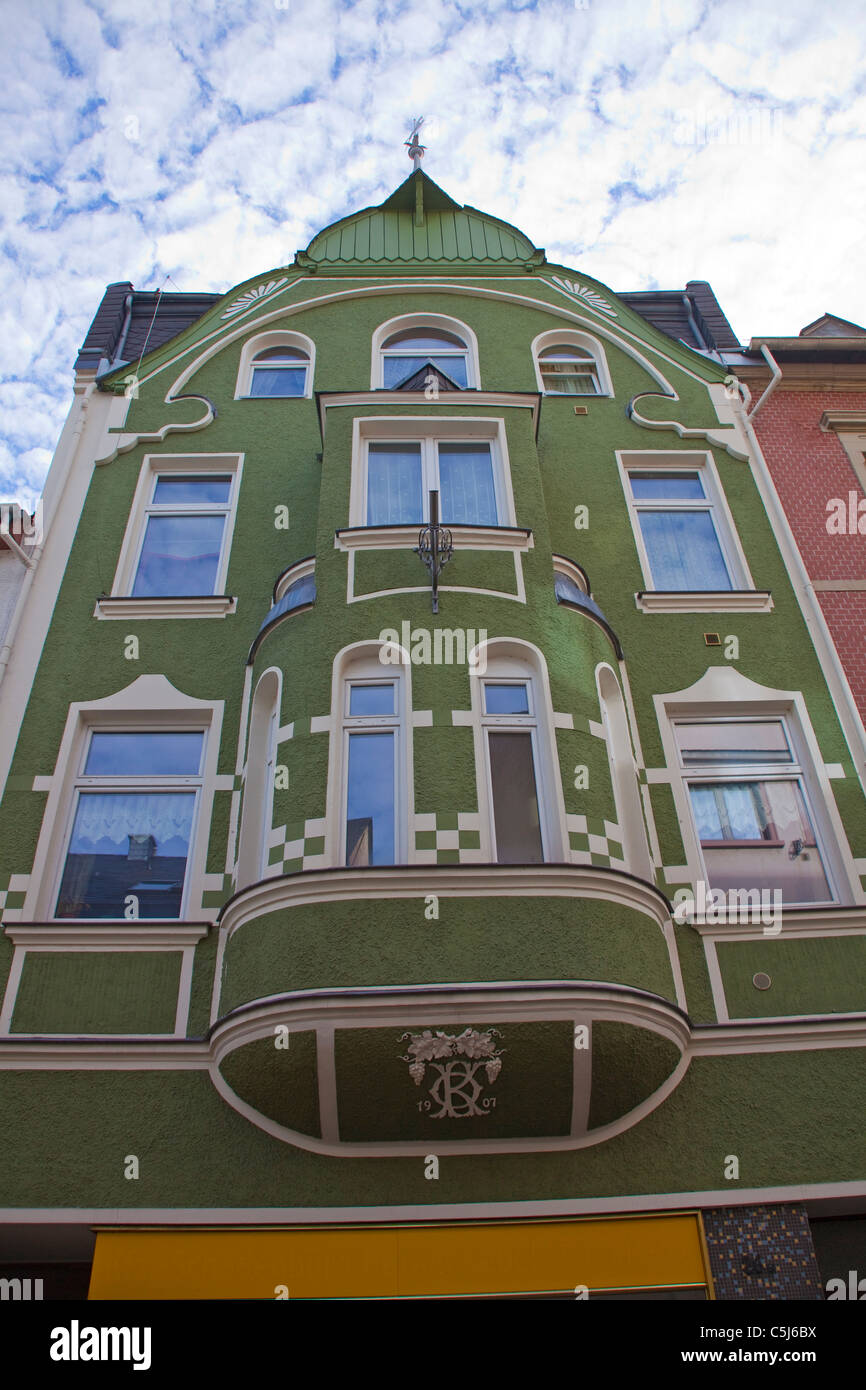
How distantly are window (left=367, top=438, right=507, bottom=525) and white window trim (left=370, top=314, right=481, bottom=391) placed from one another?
274cm

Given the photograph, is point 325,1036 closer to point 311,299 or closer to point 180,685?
point 180,685

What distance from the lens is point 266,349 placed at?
13312 mm

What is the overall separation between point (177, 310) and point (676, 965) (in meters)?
11.9

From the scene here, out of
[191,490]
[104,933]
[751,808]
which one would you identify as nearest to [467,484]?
[191,490]

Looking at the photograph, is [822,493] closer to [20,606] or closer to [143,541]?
[143,541]

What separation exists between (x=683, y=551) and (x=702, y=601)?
3.54ft

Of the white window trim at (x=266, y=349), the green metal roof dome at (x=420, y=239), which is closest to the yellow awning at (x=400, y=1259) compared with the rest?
the white window trim at (x=266, y=349)

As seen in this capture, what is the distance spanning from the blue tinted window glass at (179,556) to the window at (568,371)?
4.75m

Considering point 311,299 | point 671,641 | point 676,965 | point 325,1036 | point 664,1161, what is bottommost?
point 664,1161

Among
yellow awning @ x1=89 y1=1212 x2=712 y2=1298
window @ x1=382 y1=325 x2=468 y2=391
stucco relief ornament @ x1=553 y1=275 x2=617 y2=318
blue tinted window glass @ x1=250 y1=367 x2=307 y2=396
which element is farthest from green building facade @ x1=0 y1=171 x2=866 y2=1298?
stucco relief ornament @ x1=553 y1=275 x2=617 y2=318

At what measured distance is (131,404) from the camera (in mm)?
12156

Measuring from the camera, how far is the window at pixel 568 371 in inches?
503
